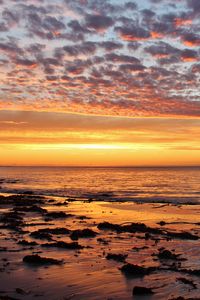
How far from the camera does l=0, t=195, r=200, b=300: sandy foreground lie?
11.9m

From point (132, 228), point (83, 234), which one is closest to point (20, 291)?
point (83, 234)

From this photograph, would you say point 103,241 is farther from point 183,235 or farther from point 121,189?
point 121,189

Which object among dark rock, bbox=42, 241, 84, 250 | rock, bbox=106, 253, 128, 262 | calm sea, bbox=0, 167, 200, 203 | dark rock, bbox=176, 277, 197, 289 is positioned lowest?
calm sea, bbox=0, 167, 200, 203

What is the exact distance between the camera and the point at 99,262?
51.3ft

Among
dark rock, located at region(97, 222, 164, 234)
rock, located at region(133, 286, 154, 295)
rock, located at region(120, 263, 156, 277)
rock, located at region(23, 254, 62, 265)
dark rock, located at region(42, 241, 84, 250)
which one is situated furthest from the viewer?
dark rock, located at region(97, 222, 164, 234)

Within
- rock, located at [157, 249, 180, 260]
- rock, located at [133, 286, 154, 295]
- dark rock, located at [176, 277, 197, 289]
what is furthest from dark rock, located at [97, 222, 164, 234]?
rock, located at [133, 286, 154, 295]

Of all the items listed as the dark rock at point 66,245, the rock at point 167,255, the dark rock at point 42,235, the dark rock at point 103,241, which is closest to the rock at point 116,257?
the rock at point 167,255

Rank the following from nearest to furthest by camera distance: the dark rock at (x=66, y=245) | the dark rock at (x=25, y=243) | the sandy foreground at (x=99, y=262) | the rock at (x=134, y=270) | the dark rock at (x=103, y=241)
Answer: the sandy foreground at (x=99, y=262) → the rock at (x=134, y=270) → the dark rock at (x=66, y=245) → the dark rock at (x=25, y=243) → the dark rock at (x=103, y=241)

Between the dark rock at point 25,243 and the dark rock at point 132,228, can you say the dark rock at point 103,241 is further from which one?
the dark rock at point 25,243

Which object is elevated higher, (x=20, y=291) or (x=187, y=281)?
(x=20, y=291)

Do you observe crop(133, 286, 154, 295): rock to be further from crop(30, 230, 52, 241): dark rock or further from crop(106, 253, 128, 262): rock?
crop(30, 230, 52, 241): dark rock

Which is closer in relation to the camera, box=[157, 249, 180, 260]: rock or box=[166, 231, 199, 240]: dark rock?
box=[157, 249, 180, 260]: rock

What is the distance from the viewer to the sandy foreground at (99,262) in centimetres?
1195

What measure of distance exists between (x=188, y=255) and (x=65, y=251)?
230 inches
